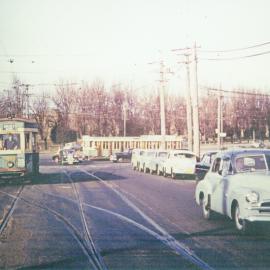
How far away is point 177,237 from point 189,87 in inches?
1315

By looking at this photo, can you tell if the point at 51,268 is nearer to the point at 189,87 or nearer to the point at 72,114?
the point at 189,87

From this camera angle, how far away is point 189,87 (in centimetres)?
4375

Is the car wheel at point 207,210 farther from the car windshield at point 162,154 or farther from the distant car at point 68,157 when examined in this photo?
the distant car at point 68,157

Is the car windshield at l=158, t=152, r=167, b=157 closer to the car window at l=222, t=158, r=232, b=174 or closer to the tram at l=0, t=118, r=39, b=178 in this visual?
the tram at l=0, t=118, r=39, b=178

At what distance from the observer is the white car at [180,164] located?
109ft

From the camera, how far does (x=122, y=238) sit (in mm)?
10938

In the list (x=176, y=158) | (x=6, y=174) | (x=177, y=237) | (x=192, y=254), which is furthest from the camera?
(x=176, y=158)

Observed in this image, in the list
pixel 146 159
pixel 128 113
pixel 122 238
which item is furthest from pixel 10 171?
pixel 128 113

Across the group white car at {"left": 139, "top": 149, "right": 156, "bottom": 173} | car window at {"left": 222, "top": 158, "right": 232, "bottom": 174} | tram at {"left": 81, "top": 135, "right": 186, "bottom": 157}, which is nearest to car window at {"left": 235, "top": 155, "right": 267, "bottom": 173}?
car window at {"left": 222, "top": 158, "right": 232, "bottom": 174}

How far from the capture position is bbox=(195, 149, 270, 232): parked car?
1100cm

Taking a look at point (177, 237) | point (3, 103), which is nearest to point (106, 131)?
point (3, 103)

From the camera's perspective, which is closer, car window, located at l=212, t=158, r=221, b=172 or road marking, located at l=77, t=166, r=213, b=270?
road marking, located at l=77, t=166, r=213, b=270

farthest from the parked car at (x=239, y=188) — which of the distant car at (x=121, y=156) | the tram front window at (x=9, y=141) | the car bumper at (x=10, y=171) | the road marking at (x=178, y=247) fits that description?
the distant car at (x=121, y=156)

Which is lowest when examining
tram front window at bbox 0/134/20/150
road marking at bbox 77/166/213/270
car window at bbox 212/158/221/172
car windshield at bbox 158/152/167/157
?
road marking at bbox 77/166/213/270
